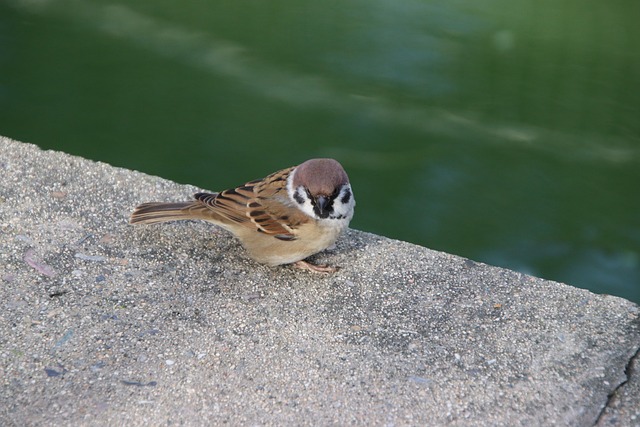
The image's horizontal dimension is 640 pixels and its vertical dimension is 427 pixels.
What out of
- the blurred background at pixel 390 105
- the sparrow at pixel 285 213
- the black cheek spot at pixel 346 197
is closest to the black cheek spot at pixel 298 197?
the sparrow at pixel 285 213

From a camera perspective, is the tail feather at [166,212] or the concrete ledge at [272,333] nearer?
the concrete ledge at [272,333]

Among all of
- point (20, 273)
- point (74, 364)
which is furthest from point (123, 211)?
point (74, 364)

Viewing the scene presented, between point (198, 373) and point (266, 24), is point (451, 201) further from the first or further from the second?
point (198, 373)

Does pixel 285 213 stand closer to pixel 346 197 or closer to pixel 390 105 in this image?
pixel 346 197

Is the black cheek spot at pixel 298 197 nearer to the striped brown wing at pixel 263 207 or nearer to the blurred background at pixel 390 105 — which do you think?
the striped brown wing at pixel 263 207

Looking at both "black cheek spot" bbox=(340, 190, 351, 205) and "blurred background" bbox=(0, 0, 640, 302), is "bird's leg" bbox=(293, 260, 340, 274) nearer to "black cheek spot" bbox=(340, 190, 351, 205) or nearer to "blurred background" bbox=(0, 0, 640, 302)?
"black cheek spot" bbox=(340, 190, 351, 205)

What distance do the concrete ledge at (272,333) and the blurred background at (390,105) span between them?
1860mm

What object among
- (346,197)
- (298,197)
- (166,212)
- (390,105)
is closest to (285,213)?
(298,197)

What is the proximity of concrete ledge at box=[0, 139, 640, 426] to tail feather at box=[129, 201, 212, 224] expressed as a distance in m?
0.08

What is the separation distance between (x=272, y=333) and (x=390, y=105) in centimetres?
310

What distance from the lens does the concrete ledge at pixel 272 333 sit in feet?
7.86

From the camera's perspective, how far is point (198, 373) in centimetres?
250

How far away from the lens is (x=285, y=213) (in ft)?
10.0

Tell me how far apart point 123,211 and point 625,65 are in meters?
3.65
